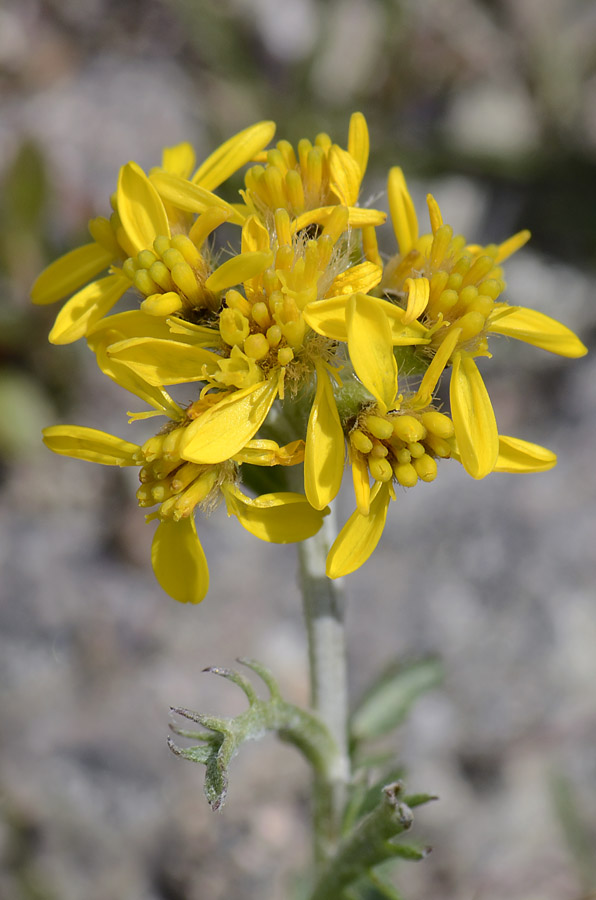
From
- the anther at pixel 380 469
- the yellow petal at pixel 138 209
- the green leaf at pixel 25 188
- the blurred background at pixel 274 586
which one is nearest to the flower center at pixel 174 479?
the anther at pixel 380 469

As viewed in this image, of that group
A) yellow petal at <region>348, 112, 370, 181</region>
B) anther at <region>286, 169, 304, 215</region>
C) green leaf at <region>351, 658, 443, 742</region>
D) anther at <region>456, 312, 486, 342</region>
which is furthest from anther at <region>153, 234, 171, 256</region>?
green leaf at <region>351, 658, 443, 742</region>

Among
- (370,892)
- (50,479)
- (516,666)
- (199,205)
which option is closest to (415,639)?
(516,666)

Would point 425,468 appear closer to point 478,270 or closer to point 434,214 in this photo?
point 478,270

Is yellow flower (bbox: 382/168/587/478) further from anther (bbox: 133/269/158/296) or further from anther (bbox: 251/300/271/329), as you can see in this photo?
anther (bbox: 133/269/158/296)

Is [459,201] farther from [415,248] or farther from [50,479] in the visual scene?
[415,248]

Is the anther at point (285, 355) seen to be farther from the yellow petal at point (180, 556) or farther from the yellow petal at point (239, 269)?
the yellow petal at point (180, 556)
